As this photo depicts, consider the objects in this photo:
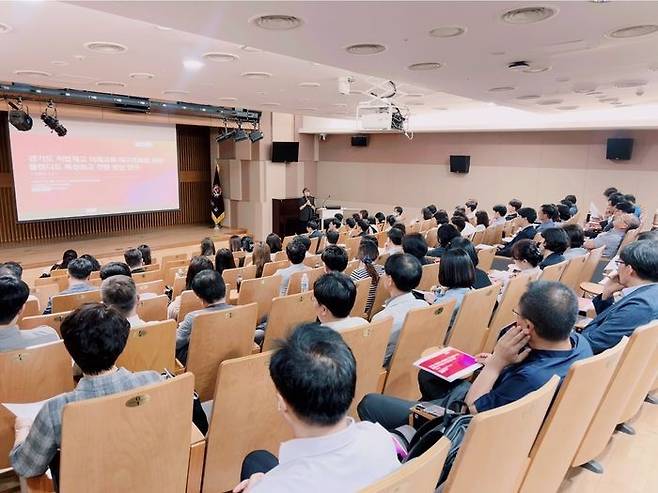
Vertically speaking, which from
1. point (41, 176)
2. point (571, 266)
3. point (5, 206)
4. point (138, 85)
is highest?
point (138, 85)

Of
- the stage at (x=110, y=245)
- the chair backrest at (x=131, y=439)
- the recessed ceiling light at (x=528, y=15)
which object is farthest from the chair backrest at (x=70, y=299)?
the stage at (x=110, y=245)

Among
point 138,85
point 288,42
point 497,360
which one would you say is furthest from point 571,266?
point 138,85

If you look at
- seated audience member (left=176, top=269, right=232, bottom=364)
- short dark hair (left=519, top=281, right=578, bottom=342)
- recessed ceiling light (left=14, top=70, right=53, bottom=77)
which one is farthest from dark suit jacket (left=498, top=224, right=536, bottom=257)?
recessed ceiling light (left=14, top=70, right=53, bottom=77)

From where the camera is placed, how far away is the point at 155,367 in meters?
2.57

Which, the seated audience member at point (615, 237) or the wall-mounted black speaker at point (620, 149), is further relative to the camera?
the wall-mounted black speaker at point (620, 149)

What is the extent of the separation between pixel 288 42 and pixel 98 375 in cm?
290

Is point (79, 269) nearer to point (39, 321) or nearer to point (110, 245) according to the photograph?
point (39, 321)

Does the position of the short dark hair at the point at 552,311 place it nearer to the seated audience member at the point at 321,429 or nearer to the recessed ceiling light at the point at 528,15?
the seated audience member at the point at 321,429

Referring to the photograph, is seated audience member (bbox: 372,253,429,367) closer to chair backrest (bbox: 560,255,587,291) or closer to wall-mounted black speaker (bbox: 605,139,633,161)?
chair backrest (bbox: 560,255,587,291)

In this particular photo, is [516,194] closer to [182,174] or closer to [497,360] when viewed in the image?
[182,174]

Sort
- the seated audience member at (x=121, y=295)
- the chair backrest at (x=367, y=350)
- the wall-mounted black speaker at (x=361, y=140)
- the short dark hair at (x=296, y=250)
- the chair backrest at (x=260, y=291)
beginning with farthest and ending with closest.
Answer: the wall-mounted black speaker at (x=361, y=140), the short dark hair at (x=296, y=250), the chair backrest at (x=260, y=291), the seated audience member at (x=121, y=295), the chair backrest at (x=367, y=350)

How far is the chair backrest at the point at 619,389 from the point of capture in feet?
6.57

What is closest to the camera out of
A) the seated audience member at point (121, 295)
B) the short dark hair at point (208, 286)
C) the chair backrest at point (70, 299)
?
the seated audience member at point (121, 295)

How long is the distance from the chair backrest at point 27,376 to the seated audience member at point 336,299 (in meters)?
1.35
